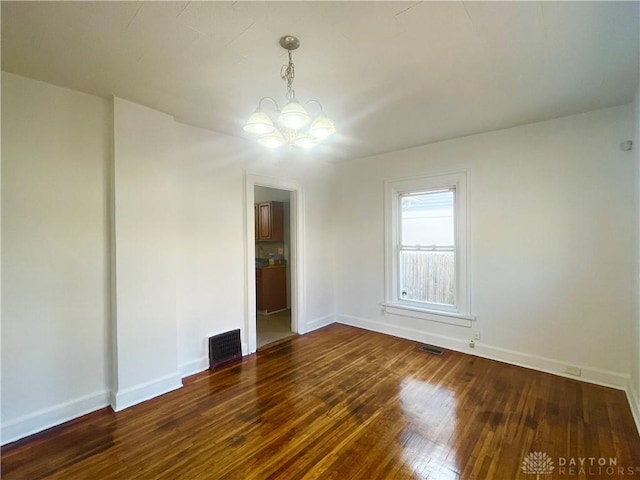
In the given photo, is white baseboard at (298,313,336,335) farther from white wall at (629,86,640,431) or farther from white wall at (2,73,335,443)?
white wall at (629,86,640,431)

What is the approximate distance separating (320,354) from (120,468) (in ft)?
7.13

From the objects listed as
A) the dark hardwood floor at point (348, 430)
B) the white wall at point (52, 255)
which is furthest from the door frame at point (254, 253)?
the white wall at point (52, 255)

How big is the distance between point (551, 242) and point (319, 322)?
322 cm

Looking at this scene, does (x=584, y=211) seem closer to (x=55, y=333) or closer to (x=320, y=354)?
(x=320, y=354)

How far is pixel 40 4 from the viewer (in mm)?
1491

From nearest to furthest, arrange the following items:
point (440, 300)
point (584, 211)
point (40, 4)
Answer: point (40, 4), point (584, 211), point (440, 300)

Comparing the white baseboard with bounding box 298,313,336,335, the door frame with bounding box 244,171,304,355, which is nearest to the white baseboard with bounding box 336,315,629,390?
the white baseboard with bounding box 298,313,336,335

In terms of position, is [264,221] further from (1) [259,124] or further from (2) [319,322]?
(1) [259,124]

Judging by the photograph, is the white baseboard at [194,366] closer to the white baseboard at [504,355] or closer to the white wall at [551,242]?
the white baseboard at [504,355]

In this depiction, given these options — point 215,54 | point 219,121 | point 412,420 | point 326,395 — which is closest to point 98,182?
point 219,121

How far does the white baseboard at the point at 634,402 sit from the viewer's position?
220 cm

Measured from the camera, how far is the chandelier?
1.78m

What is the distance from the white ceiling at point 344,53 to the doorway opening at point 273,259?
10.0ft

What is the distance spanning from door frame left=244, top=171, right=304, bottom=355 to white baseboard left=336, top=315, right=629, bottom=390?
1036 millimetres
